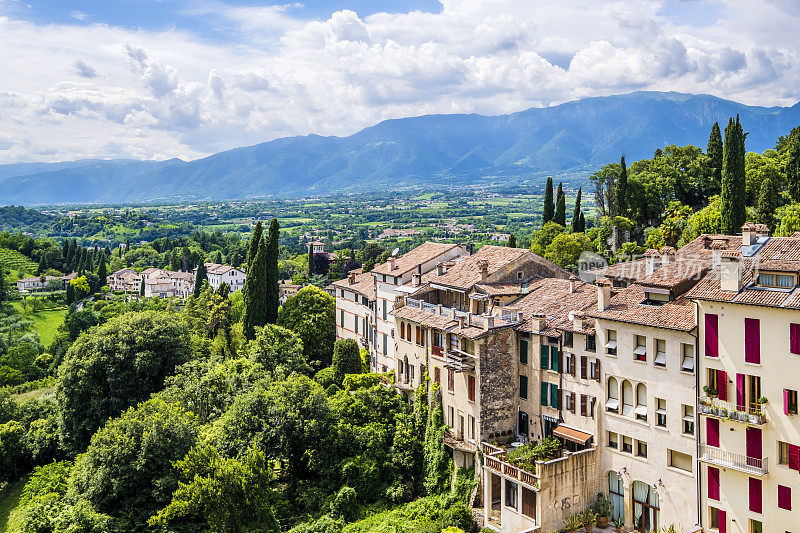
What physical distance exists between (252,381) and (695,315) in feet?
115

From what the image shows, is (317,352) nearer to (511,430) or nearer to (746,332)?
(511,430)

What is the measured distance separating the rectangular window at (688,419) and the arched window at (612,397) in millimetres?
3819

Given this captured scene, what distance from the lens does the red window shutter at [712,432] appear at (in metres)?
30.3

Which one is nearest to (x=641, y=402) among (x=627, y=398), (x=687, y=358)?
(x=627, y=398)

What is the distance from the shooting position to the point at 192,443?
4469cm

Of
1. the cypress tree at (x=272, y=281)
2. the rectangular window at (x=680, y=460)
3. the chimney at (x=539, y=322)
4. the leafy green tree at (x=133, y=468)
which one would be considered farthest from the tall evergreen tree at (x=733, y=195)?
the leafy green tree at (x=133, y=468)

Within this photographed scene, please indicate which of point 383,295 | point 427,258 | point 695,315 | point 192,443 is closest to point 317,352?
point 383,295

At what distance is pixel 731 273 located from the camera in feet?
97.5

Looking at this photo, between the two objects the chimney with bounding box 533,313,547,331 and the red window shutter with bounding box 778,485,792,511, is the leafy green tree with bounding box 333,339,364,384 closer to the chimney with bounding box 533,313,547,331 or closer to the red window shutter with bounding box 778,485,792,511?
the chimney with bounding box 533,313,547,331

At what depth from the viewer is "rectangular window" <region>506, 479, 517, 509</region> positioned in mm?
35219

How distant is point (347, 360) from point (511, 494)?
84.5 ft

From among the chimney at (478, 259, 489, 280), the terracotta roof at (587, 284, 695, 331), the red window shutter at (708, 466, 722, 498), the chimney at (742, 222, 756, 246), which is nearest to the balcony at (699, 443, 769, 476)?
the red window shutter at (708, 466, 722, 498)

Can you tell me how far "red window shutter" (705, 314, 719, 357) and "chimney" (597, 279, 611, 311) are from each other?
5.67 meters

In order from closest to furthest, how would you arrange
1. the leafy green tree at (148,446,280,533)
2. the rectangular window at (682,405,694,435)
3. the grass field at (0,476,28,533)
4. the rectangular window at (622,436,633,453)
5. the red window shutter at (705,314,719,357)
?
1. the red window shutter at (705,314,719,357)
2. the rectangular window at (682,405,694,435)
3. the rectangular window at (622,436,633,453)
4. the leafy green tree at (148,446,280,533)
5. the grass field at (0,476,28,533)
